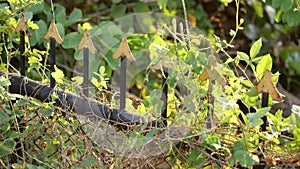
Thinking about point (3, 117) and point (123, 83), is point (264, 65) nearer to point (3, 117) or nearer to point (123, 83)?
point (123, 83)

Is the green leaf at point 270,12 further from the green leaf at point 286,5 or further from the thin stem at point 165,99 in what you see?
the thin stem at point 165,99

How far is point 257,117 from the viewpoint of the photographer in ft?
4.17

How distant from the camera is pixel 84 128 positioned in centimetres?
158

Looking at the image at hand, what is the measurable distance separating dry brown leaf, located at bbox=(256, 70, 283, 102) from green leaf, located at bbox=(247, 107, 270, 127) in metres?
0.06

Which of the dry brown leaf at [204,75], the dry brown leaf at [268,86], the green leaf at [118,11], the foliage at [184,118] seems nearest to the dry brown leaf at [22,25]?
the foliage at [184,118]

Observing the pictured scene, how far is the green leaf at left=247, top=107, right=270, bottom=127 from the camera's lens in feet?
4.13

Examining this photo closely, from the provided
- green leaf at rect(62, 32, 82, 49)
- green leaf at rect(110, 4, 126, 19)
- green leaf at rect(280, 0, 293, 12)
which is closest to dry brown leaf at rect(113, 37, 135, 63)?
green leaf at rect(280, 0, 293, 12)

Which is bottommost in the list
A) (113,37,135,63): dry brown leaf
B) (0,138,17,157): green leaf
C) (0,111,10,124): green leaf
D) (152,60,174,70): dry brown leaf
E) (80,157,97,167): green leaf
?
(0,138,17,157): green leaf

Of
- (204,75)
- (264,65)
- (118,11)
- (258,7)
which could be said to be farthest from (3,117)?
(258,7)

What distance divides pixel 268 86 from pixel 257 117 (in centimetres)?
8

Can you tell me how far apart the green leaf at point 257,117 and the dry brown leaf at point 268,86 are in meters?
0.06

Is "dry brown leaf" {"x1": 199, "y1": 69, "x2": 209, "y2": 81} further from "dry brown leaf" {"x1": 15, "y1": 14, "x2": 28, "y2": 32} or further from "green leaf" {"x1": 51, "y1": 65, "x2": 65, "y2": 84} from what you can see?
"dry brown leaf" {"x1": 15, "y1": 14, "x2": 28, "y2": 32}

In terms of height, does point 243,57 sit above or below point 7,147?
above

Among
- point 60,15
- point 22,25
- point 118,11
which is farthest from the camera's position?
point 118,11
